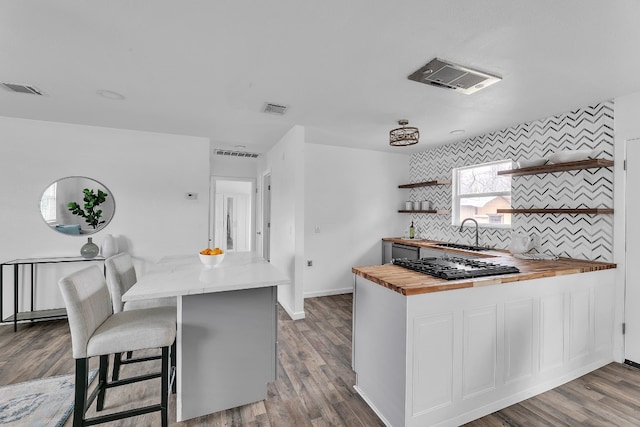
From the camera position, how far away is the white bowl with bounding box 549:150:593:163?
2729mm

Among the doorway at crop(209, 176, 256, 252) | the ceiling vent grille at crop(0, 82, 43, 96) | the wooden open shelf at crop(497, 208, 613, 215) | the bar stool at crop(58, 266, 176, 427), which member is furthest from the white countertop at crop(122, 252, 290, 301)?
the doorway at crop(209, 176, 256, 252)

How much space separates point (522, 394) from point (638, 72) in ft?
8.40

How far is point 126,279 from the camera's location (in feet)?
7.10

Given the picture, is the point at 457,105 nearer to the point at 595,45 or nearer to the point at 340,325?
the point at 595,45

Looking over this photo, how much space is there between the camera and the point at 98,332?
160 cm

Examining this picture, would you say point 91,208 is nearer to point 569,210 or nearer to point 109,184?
point 109,184

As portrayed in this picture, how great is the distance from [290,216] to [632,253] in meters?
3.39

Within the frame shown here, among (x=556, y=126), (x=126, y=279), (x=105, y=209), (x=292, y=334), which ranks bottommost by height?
(x=292, y=334)

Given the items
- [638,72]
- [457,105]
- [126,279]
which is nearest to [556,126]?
[638,72]

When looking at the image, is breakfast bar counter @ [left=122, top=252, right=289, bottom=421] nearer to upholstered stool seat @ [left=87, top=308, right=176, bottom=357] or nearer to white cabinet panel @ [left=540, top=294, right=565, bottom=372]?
upholstered stool seat @ [left=87, top=308, right=176, bottom=357]

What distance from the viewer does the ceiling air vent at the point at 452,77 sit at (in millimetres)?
2086

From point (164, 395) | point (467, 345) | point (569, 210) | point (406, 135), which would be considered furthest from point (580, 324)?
point (164, 395)

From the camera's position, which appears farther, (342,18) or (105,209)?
(105,209)

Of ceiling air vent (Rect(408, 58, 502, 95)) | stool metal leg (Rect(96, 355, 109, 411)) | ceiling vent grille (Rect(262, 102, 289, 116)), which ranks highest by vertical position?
ceiling vent grille (Rect(262, 102, 289, 116))
